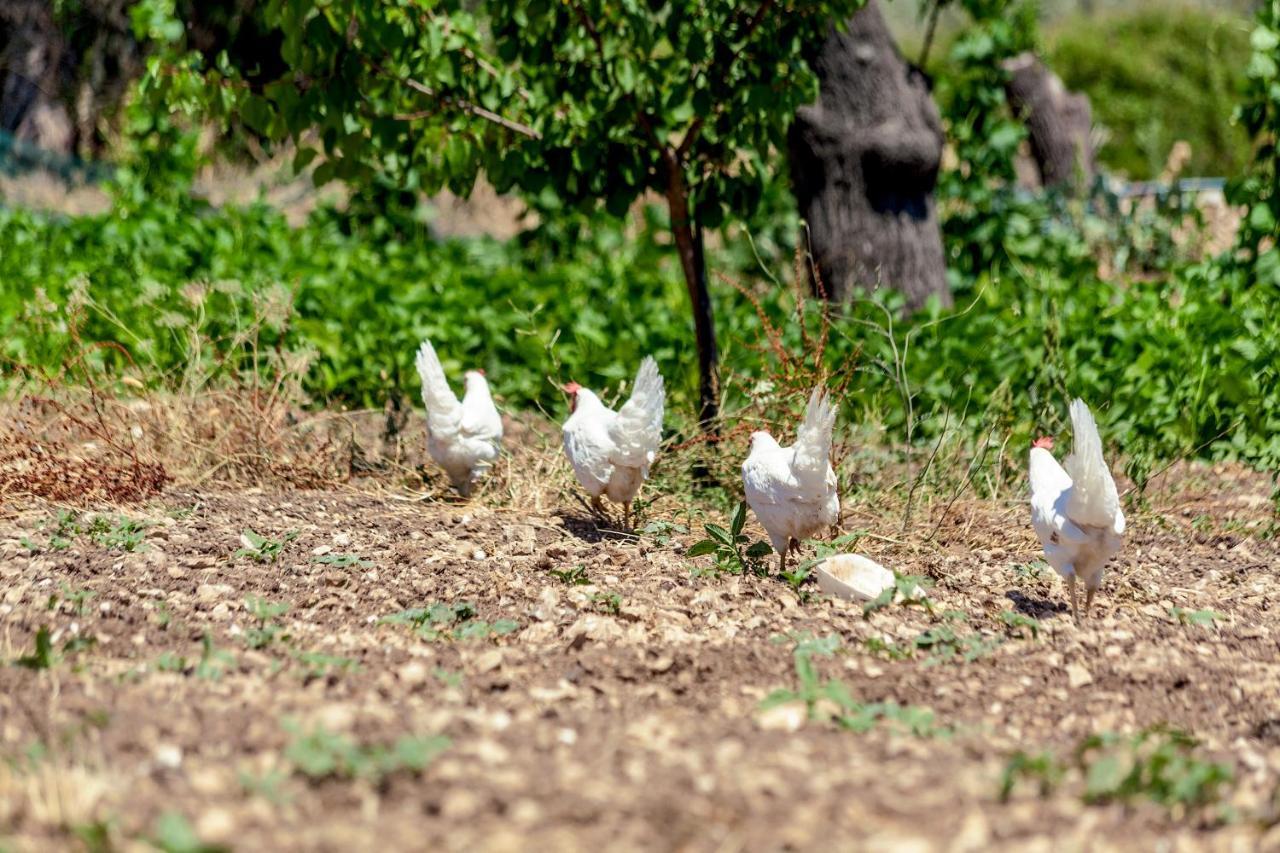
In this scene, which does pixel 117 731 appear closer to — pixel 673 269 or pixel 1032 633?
pixel 1032 633

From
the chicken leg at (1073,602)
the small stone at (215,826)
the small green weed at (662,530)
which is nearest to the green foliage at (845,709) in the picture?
the chicken leg at (1073,602)

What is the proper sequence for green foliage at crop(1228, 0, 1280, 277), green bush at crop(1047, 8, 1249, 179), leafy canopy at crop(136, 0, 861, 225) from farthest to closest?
green bush at crop(1047, 8, 1249, 179), green foliage at crop(1228, 0, 1280, 277), leafy canopy at crop(136, 0, 861, 225)

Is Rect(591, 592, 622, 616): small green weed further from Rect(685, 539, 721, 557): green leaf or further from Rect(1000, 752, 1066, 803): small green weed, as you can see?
Rect(1000, 752, 1066, 803): small green weed

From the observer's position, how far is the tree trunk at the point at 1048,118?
397 inches

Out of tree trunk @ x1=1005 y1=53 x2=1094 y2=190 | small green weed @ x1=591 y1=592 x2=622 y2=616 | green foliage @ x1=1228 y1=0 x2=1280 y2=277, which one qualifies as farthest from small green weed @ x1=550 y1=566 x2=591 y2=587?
tree trunk @ x1=1005 y1=53 x2=1094 y2=190

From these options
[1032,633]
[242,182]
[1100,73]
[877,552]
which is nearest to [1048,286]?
[877,552]

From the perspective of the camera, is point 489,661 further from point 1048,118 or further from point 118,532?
point 1048,118

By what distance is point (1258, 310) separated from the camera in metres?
5.21

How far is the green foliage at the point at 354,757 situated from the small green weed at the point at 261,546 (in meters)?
1.70

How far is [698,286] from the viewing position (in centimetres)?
484

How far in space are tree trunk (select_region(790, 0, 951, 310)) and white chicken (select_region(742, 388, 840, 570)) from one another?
2467 millimetres

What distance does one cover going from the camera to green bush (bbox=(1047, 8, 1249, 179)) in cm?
1605

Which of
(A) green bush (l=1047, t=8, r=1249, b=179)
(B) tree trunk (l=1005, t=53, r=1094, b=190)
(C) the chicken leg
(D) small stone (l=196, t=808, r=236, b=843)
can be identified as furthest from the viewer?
(A) green bush (l=1047, t=8, r=1249, b=179)

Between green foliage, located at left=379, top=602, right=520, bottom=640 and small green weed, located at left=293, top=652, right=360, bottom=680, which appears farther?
green foliage, located at left=379, top=602, right=520, bottom=640
